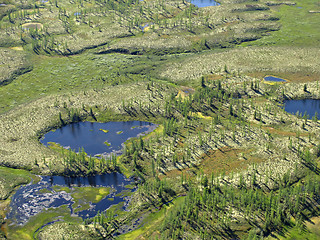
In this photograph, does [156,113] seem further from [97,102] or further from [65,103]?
[65,103]

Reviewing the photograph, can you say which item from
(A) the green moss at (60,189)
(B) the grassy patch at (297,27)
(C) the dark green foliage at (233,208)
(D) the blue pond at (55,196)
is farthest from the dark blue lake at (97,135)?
(B) the grassy patch at (297,27)

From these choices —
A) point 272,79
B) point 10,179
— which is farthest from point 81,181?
point 272,79

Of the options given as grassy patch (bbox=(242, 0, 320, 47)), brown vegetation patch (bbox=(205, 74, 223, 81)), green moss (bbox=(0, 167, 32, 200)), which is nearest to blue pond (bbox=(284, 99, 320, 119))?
brown vegetation patch (bbox=(205, 74, 223, 81))

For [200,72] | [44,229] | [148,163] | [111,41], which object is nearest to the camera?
[44,229]

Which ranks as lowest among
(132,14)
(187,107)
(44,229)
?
(44,229)

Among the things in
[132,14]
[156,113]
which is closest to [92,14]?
[132,14]

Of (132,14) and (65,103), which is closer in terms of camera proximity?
(65,103)

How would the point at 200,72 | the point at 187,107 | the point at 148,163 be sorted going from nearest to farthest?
the point at 148,163 < the point at 187,107 < the point at 200,72

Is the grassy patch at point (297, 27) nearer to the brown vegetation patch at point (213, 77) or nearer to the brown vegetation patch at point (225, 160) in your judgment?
the brown vegetation patch at point (213, 77)
